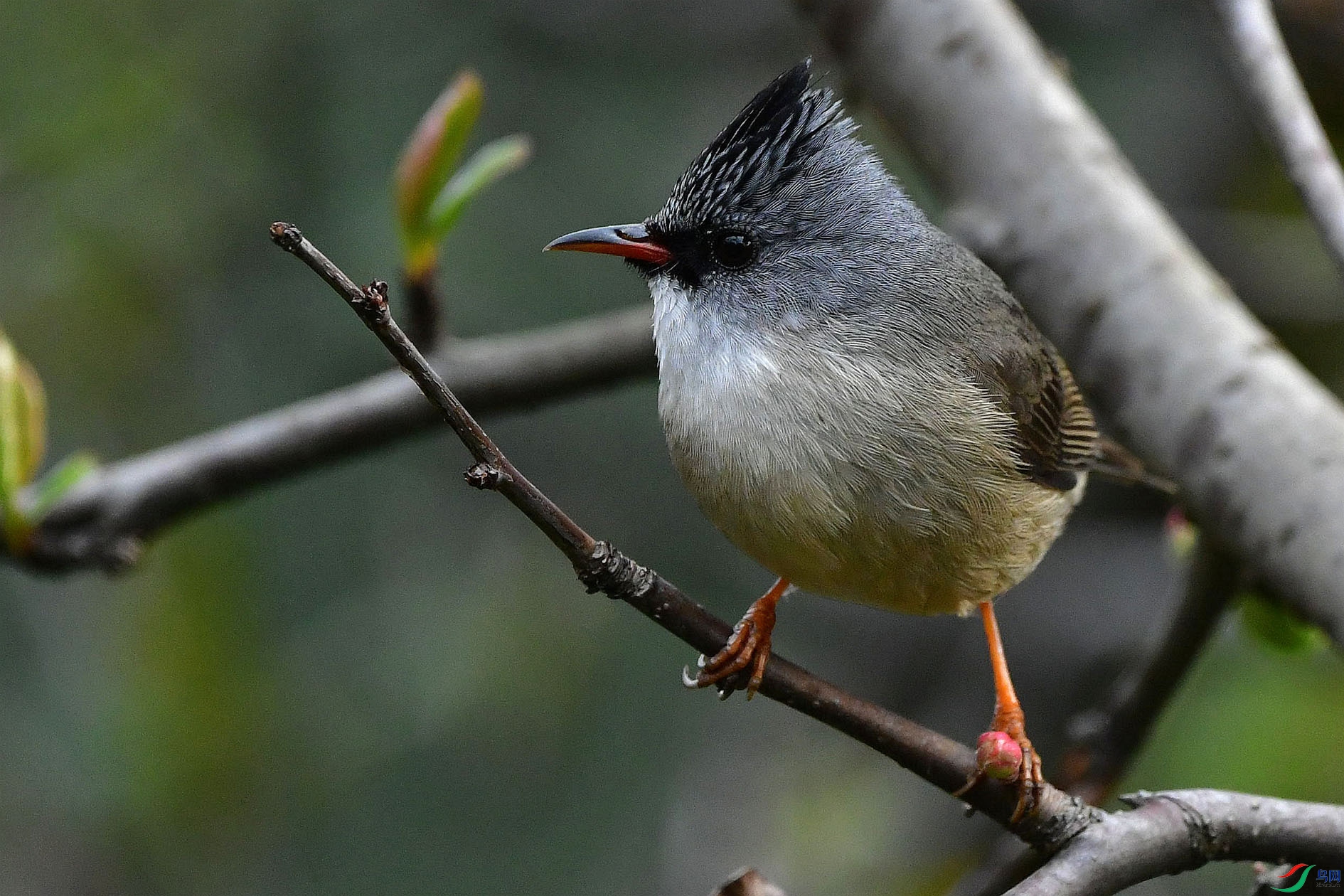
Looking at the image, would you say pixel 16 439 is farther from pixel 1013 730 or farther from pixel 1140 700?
pixel 1140 700

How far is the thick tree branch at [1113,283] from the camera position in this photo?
10.3 feet

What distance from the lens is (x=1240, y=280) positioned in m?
5.92

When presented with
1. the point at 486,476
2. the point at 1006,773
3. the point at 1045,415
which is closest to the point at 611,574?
the point at 486,476

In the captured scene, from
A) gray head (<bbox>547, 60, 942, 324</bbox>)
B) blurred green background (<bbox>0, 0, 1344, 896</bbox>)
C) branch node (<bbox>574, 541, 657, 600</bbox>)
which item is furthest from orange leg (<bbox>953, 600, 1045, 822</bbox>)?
blurred green background (<bbox>0, 0, 1344, 896</bbox>)

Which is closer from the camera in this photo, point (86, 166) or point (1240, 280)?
point (86, 166)

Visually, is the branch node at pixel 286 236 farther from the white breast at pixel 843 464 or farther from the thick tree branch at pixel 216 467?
the thick tree branch at pixel 216 467

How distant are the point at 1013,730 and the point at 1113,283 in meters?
1.23

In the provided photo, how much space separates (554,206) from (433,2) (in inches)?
38.0

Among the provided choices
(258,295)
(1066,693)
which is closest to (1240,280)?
(1066,693)

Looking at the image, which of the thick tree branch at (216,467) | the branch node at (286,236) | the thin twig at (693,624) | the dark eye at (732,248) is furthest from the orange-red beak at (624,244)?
the branch node at (286,236)

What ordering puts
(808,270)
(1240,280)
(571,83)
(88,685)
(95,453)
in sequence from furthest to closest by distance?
1. (1240,280)
2. (571,83)
3. (95,453)
4. (88,685)
5. (808,270)

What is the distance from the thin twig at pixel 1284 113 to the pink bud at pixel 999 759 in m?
1.34

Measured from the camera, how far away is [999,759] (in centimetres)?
249

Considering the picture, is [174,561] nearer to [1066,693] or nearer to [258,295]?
[258,295]
